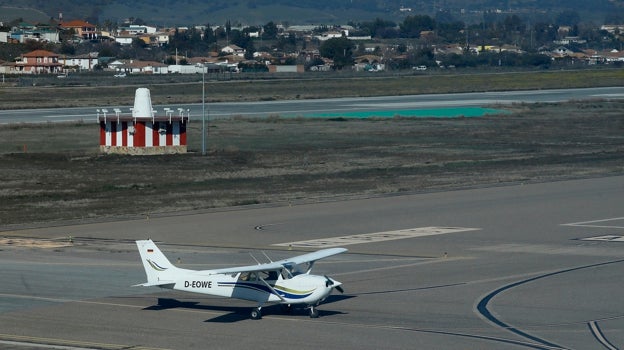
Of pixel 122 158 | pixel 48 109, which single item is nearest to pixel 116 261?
pixel 122 158

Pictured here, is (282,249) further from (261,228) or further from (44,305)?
(44,305)

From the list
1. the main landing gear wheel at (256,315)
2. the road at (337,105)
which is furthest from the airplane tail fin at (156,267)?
the road at (337,105)

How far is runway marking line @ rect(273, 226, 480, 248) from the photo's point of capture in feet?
155

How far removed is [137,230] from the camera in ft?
167

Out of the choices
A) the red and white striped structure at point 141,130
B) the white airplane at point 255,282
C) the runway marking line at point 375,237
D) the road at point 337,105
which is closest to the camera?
the white airplane at point 255,282

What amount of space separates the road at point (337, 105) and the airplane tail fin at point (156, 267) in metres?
80.1

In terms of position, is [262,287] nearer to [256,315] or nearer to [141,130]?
[256,315]

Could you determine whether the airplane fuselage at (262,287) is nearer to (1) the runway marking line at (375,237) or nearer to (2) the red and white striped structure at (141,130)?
(1) the runway marking line at (375,237)

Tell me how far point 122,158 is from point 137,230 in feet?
102

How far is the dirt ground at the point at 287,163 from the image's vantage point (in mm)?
61125

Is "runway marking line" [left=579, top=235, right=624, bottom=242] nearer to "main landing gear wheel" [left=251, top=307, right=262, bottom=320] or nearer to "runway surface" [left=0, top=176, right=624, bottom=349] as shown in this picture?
"runway surface" [left=0, top=176, right=624, bottom=349]

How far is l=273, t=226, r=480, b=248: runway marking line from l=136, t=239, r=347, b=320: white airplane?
12148 millimetres

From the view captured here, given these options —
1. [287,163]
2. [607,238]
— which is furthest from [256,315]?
[287,163]

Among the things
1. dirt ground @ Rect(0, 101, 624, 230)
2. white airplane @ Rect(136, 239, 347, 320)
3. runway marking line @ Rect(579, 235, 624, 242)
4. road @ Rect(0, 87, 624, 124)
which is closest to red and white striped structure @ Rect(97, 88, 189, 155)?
dirt ground @ Rect(0, 101, 624, 230)
